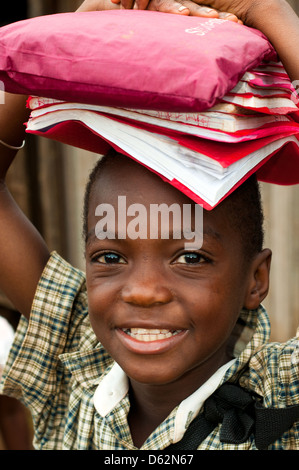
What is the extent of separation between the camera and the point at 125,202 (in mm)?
1443

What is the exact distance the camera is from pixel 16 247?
1789 millimetres

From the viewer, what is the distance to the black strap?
1.43 metres

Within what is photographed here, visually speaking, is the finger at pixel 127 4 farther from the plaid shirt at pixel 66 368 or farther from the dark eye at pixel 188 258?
the plaid shirt at pixel 66 368

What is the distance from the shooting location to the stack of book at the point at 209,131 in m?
1.25

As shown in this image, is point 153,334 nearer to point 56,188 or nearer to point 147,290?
point 147,290

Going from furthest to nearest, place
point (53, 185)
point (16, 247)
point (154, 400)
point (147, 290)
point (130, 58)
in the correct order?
1. point (53, 185)
2. point (16, 247)
3. point (154, 400)
4. point (147, 290)
5. point (130, 58)

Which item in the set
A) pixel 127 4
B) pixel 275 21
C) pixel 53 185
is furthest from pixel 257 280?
pixel 53 185

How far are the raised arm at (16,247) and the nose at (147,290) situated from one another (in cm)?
49

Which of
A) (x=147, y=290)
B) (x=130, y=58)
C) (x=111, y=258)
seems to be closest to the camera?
(x=130, y=58)

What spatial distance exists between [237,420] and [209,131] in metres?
0.71

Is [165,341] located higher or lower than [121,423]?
higher

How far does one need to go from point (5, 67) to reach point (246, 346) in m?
0.88
